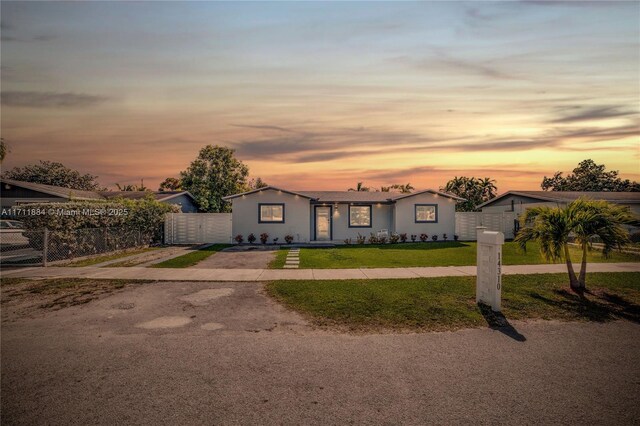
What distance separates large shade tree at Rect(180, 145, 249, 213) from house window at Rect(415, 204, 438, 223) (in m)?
22.5

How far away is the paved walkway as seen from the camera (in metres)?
11.1

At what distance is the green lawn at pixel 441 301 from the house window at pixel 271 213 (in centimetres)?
1303

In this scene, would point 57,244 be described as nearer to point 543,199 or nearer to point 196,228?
point 196,228

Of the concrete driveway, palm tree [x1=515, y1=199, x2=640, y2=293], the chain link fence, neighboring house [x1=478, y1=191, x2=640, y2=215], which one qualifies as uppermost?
neighboring house [x1=478, y1=191, x2=640, y2=215]

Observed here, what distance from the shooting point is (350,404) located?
3869 millimetres

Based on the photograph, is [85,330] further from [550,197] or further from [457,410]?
[550,197]

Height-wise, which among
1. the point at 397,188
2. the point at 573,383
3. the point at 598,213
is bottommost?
the point at 573,383

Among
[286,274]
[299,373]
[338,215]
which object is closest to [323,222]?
[338,215]

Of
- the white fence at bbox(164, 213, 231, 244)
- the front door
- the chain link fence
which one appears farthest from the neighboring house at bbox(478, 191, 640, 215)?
the chain link fence

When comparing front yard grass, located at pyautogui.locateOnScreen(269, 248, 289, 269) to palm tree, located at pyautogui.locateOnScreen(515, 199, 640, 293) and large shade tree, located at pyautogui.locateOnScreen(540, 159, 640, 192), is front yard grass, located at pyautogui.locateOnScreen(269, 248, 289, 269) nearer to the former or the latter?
palm tree, located at pyautogui.locateOnScreen(515, 199, 640, 293)

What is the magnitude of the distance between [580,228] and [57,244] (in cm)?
1849

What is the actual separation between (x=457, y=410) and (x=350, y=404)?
1183 mm

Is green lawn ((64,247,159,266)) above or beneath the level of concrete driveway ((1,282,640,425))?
above

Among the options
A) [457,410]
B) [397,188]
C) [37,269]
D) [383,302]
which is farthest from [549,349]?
[397,188]
